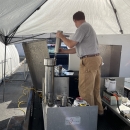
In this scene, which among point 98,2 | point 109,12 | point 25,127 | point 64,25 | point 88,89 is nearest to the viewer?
point 25,127

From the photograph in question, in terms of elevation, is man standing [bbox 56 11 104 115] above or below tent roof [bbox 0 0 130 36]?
below

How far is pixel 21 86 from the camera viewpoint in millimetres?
5445

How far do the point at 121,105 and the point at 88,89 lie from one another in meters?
0.58

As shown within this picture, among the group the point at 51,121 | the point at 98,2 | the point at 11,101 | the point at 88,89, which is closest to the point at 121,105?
the point at 88,89

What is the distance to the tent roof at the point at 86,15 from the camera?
232 cm

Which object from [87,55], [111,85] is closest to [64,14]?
[87,55]

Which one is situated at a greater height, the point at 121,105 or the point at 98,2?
the point at 98,2

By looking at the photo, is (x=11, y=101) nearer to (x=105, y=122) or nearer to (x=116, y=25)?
(x=105, y=122)

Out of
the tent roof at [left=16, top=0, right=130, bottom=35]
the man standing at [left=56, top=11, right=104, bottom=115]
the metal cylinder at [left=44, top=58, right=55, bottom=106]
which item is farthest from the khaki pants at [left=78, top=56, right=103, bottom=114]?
the tent roof at [left=16, top=0, right=130, bottom=35]

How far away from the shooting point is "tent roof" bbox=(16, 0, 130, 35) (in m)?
2.32

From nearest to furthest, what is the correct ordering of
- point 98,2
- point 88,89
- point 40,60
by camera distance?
point 88,89 → point 98,2 → point 40,60

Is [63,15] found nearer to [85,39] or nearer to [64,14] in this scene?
[64,14]

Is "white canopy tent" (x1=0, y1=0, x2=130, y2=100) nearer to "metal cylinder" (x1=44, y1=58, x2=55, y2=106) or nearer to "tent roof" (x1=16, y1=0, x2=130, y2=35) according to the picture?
"tent roof" (x1=16, y1=0, x2=130, y2=35)

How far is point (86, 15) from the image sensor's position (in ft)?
9.19
